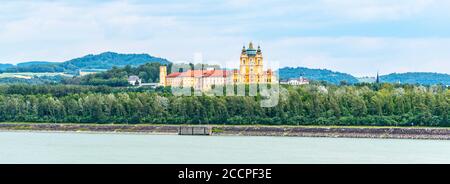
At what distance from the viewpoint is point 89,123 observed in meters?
37.7

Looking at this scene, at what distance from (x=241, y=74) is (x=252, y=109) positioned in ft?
33.9

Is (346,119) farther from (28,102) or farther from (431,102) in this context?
(28,102)

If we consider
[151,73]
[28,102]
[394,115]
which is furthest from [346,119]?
[151,73]

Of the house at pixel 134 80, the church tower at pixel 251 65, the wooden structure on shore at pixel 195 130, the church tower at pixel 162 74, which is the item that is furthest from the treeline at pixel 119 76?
the wooden structure on shore at pixel 195 130

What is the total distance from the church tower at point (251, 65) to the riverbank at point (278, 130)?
1078 cm

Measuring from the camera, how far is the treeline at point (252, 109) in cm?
3503

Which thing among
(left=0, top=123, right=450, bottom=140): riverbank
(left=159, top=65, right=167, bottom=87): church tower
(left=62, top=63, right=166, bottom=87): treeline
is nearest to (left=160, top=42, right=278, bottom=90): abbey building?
(left=159, top=65, right=167, bottom=87): church tower

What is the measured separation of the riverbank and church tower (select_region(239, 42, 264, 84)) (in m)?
10.8

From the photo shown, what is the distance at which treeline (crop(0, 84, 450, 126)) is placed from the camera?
1379 inches

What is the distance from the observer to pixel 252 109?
36281 mm

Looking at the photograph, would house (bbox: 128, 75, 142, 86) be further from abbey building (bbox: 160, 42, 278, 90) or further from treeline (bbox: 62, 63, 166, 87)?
abbey building (bbox: 160, 42, 278, 90)

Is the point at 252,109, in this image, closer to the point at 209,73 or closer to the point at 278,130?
the point at 278,130
